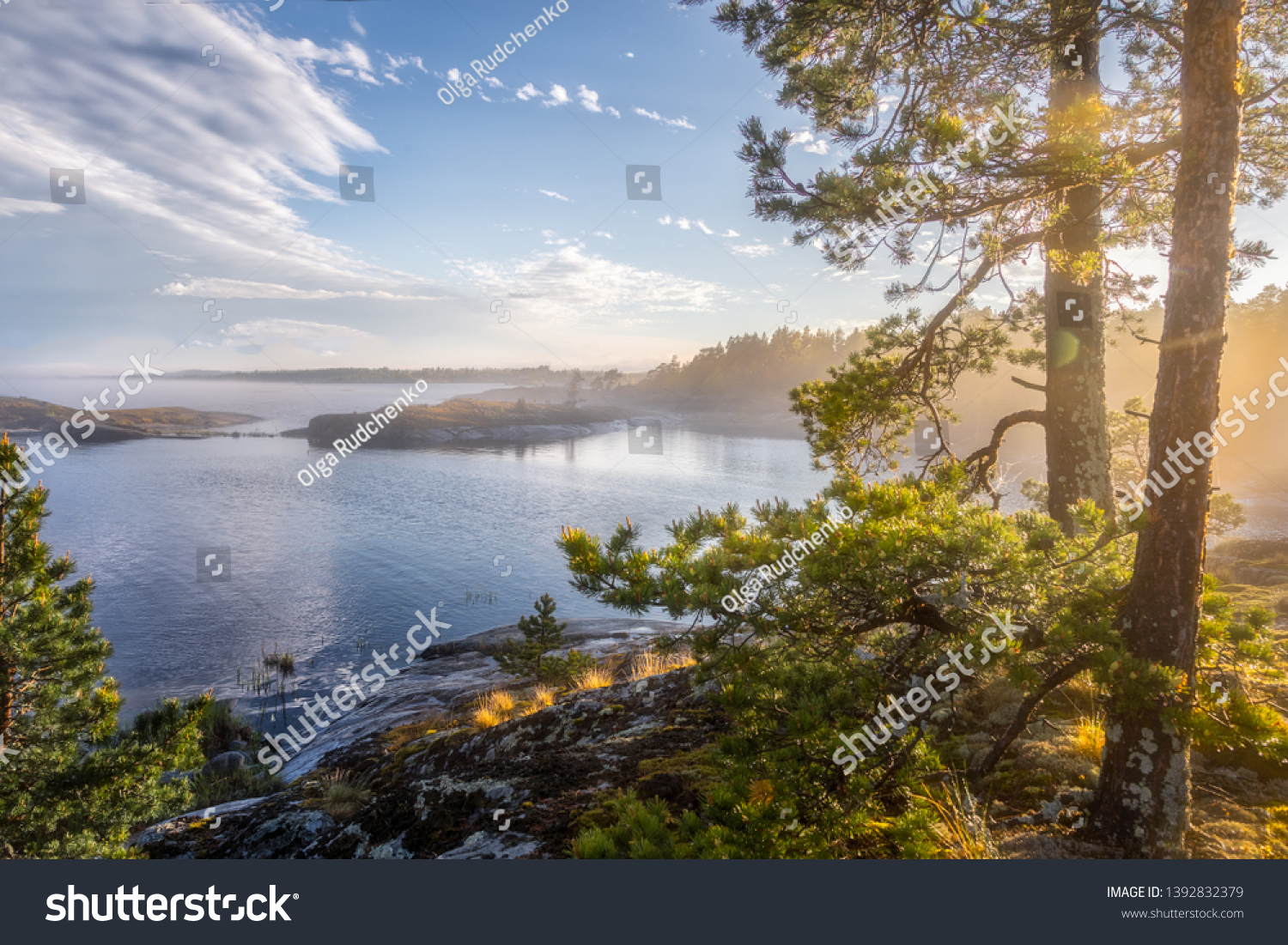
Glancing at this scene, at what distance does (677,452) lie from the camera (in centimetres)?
7219

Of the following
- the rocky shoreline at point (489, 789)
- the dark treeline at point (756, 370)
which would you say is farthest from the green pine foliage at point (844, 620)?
the dark treeline at point (756, 370)

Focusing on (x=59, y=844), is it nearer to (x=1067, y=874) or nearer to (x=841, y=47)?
(x=1067, y=874)

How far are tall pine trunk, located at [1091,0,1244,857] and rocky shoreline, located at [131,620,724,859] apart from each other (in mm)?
3120

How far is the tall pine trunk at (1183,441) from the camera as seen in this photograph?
11.6 ft

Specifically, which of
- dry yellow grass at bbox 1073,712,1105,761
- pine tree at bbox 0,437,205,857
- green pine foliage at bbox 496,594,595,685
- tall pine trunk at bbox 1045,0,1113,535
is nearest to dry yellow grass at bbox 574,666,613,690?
green pine foliage at bbox 496,594,595,685

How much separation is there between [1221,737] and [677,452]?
69199mm

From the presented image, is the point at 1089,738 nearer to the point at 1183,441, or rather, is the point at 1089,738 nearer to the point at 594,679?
the point at 1183,441

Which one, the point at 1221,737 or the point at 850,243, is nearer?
the point at 1221,737

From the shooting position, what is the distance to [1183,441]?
11.7 feet

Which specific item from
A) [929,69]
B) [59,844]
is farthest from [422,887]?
[929,69]

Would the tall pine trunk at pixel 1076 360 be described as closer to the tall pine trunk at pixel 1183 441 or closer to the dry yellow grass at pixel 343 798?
the tall pine trunk at pixel 1183 441

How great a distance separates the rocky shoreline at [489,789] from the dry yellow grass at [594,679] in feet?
6.96

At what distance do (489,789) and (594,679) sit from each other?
182 inches

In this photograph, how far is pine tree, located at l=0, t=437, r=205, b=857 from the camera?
5984 millimetres
